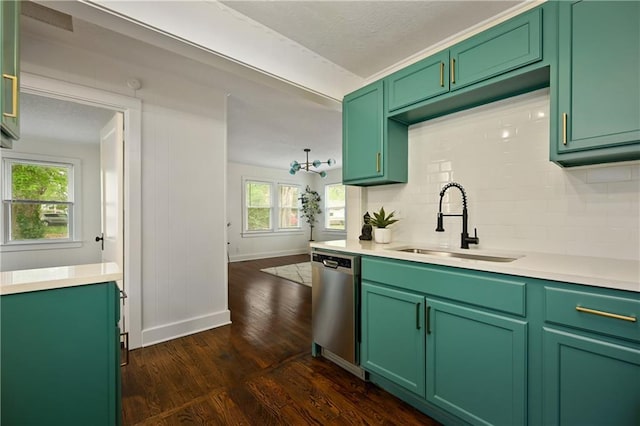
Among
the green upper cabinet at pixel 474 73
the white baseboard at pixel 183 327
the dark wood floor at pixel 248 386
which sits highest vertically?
the green upper cabinet at pixel 474 73

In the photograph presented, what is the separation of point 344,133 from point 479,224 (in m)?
1.39

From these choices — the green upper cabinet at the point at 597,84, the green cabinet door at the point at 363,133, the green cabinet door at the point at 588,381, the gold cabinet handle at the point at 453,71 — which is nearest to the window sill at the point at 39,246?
the green cabinet door at the point at 363,133

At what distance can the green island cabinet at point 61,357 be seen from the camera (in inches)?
41.9

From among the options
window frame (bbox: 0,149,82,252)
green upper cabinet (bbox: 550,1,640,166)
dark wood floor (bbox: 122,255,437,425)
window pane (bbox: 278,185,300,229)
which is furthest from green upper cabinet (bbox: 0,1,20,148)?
window pane (bbox: 278,185,300,229)

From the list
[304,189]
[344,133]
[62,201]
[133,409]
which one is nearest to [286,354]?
[133,409]

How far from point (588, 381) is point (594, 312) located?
0.29 meters

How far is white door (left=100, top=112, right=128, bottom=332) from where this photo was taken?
251 centimetres

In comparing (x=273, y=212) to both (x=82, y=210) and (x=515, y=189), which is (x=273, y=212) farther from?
(x=515, y=189)

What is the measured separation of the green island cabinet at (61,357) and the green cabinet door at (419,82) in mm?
2174

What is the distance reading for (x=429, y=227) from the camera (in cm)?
240

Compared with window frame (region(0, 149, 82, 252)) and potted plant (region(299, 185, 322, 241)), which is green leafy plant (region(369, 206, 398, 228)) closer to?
window frame (region(0, 149, 82, 252))

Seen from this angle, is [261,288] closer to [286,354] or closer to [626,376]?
[286,354]

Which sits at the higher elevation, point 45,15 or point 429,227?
point 45,15

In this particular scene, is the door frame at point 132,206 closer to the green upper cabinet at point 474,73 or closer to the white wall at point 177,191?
the white wall at point 177,191
